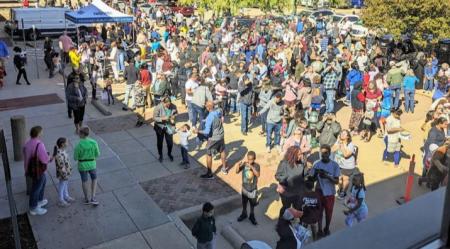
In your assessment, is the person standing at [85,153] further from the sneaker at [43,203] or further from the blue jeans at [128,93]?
the blue jeans at [128,93]

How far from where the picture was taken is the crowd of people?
24.1ft

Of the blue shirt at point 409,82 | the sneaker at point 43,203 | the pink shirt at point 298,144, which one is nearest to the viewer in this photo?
the sneaker at point 43,203

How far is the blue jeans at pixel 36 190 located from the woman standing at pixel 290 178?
415 centimetres

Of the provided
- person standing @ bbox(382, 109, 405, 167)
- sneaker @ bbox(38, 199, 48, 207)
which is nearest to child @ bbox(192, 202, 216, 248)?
sneaker @ bbox(38, 199, 48, 207)

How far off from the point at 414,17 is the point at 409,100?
591cm

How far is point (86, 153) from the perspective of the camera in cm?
816

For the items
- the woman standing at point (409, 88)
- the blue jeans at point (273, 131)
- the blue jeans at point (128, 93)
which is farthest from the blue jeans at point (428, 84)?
the blue jeans at point (128, 93)

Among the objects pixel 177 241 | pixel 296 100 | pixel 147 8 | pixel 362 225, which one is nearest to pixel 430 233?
pixel 362 225

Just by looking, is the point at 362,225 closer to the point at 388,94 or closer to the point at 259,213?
the point at 259,213

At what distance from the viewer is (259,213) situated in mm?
8508

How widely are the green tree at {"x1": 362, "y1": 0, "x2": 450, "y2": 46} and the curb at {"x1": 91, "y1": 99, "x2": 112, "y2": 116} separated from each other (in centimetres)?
1246

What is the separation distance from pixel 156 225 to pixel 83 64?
1188cm

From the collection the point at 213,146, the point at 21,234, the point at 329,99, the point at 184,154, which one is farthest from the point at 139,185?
the point at 329,99

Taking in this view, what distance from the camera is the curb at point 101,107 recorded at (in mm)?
14533
